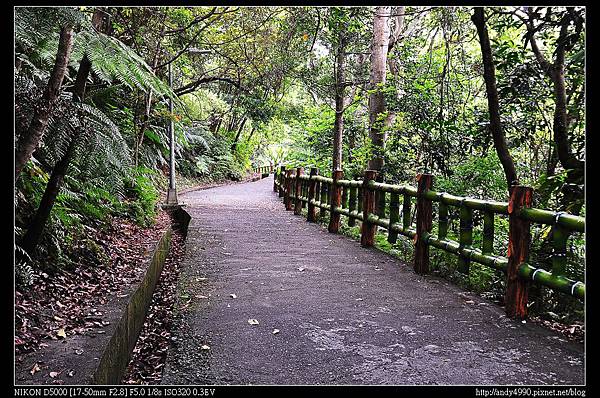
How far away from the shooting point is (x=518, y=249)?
4.12m

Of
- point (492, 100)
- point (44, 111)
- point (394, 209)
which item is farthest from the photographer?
point (394, 209)

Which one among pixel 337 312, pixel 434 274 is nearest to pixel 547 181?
pixel 434 274

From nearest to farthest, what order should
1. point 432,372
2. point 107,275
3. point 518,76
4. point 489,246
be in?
point 432,372
point 489,246
point 107,275
point 518,76

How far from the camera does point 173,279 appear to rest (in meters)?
6.86

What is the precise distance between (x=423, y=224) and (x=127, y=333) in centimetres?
315

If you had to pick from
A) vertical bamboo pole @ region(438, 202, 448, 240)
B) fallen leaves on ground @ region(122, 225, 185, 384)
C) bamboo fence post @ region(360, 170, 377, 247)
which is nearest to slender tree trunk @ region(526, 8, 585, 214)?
vertical bamboo pole @ region(438, 202, 448, 240)

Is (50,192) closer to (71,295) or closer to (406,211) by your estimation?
(71,295)

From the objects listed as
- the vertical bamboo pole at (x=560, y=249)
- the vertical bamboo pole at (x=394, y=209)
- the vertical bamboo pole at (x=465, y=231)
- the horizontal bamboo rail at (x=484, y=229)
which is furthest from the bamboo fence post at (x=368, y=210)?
the vertical bamboo pole at (x=560, y=249)

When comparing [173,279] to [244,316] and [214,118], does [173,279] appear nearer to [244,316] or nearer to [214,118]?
[244,316]

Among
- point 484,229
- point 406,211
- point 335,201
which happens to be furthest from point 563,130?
point 335,201

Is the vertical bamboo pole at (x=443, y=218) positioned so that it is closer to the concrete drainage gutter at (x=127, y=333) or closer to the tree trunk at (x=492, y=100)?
the tree trunk at (x=492, y=100)

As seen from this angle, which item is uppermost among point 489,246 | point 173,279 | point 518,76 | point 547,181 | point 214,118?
point 214,118

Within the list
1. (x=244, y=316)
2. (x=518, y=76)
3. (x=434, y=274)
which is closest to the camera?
(x=244, y=316)

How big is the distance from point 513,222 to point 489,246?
0.55 m
